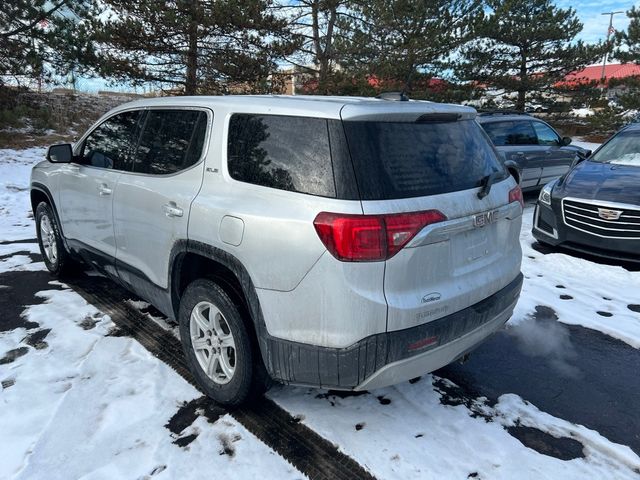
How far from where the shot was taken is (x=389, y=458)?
2545 mm

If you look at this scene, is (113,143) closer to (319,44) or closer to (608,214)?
(608,214)

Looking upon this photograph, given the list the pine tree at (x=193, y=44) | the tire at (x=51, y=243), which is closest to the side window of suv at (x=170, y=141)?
the tire at (x=51, y=243)

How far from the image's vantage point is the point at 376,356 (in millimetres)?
2318

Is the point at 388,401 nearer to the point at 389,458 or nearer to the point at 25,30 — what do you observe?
the point at 389,458

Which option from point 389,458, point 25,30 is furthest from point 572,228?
point 25,30

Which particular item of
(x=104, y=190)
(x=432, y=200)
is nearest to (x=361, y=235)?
(x=432, y=200)

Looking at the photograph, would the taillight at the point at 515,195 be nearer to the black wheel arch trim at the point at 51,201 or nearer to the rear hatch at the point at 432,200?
the rear hatch at the point at 432,200

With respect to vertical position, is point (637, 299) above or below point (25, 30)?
below

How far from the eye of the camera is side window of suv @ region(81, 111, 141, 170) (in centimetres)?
378

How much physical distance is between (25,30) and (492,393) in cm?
1513

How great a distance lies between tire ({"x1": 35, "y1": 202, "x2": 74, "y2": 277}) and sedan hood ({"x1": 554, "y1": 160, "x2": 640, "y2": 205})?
5.70 meters

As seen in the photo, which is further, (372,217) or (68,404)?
(68,404)

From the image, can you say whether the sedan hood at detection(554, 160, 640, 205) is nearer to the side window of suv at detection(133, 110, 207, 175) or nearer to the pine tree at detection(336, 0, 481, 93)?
the side window of suv at detection(133, 110, 207, 175)

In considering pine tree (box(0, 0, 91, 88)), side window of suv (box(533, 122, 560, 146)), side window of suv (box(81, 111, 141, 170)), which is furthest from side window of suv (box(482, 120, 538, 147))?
pine tree (box(0, 0, 91, 88))
